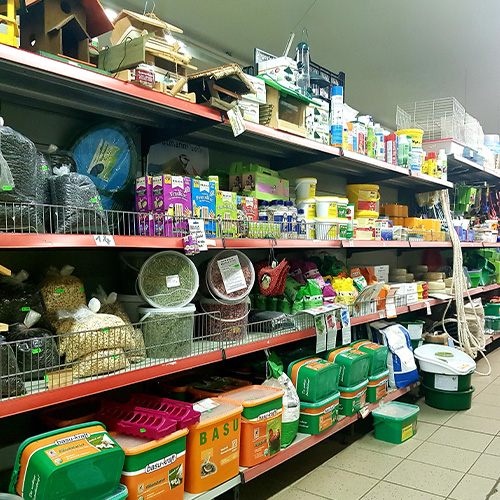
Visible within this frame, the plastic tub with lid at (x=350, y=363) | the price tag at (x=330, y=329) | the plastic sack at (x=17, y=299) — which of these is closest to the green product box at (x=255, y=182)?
the price tag at (x=330, y=329)

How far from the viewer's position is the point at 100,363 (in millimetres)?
1772

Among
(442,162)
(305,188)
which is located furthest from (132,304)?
(442,162)

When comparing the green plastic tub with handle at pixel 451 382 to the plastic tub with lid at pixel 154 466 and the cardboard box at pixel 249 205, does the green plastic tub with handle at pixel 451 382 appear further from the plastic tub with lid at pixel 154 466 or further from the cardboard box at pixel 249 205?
the plastic tub with lid at pixel 154 466

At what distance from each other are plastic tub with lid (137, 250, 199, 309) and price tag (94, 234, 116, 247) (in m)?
0.38

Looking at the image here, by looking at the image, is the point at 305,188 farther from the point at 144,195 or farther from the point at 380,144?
the point at 144,195

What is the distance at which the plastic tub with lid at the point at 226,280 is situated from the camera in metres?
2.39

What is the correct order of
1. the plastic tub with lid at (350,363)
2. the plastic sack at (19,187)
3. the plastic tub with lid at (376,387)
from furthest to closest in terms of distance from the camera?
1. the plastic tub with lid at (376,387)
2. the plastic tub with lid at (350,363)
3. the plastic sack at (19,187)

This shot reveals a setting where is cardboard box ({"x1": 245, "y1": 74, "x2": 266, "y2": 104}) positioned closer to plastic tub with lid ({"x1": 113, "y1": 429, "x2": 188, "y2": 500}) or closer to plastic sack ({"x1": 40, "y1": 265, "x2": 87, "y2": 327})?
plastic sack ({"x1": 40, "y1": 265, "x2": 87, "y2": 327})

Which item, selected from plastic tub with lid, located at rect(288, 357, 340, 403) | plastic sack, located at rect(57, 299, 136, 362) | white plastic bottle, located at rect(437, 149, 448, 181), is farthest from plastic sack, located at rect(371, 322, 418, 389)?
plastic sack, located at rect(57, 299, 136, 362)

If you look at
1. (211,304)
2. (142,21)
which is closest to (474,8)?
(142,21)

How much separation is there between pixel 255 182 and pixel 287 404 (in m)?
1.25

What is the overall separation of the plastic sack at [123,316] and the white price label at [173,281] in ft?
0.77

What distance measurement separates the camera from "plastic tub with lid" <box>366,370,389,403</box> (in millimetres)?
3283

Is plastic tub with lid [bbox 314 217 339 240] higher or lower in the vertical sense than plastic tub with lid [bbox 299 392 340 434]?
higher
